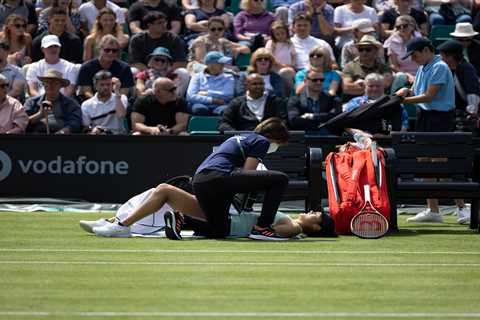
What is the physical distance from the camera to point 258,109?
1681 centimetres

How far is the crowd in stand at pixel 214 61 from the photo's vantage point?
55.3 ft

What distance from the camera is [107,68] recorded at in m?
18.4

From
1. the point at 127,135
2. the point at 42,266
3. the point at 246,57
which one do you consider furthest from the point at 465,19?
the point at 42,266

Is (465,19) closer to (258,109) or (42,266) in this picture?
(258,109)

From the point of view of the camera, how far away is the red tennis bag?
12695mm

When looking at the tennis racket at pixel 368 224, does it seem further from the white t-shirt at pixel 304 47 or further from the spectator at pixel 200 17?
the spectator at pixel 200 17

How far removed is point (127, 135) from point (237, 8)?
20.3 feet

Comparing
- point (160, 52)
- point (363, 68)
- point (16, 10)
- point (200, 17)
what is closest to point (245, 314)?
point (363, 68)

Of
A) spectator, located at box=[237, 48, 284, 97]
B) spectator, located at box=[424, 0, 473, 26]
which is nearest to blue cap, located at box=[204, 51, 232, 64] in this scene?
spectator, located at box=[237, 48, 284, 97]

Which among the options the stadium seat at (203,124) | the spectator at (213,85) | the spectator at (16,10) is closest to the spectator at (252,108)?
the stadium seat at (203,124)

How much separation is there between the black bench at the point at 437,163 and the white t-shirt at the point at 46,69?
6.78 metres

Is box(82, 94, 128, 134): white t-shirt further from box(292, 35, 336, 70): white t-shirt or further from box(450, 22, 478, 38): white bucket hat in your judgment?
box(450, 22, 478, 38): white bucket hat

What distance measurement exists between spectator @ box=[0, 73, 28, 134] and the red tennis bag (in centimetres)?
550

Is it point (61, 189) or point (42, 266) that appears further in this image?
point (61, 189)
